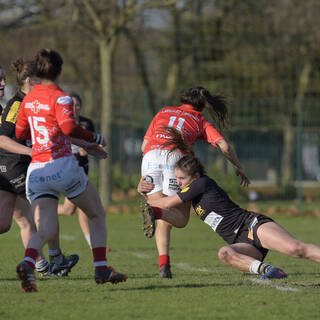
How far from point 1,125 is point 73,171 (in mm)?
1418

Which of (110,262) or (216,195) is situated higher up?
(216,195)

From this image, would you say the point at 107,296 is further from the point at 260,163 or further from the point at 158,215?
the point at 260,163

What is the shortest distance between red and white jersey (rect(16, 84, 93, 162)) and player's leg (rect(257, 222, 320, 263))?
1.93 meters

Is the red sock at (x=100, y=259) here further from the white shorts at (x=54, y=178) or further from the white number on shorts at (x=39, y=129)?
the white number on shorts at (x=39, y=129)

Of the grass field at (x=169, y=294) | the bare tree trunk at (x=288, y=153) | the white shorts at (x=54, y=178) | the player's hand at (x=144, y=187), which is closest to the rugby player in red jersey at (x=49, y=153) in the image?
the white shorts at (x=54, y=178)

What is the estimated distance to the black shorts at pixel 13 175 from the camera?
7574 mm

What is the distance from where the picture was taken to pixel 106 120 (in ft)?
68.0

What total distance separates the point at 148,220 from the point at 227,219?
0.82 m

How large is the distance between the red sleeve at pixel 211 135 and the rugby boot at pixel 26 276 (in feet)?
9.13

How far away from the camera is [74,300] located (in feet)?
19.4

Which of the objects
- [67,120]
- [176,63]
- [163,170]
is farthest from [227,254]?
[176,63]

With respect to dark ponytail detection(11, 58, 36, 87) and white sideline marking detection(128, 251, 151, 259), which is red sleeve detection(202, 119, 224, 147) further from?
white sideline marking detection(128, 251, 151, 259)

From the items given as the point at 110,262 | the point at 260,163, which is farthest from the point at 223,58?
the point at 110,262

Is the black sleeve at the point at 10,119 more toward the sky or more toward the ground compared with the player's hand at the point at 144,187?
more toward the sky
